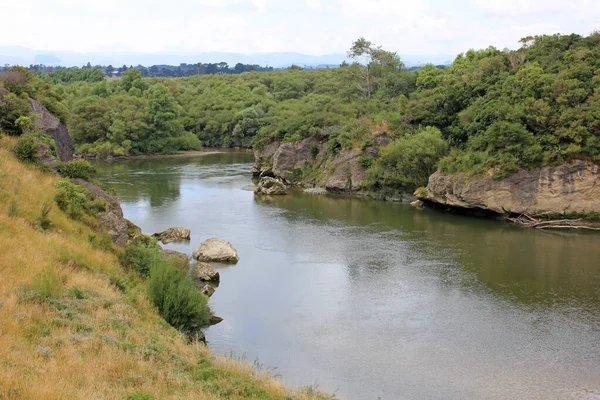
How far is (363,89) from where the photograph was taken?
3083 inches

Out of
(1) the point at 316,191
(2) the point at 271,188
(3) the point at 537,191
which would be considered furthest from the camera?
(1) the point at 316,191

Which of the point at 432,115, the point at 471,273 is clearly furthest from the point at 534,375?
the point at 432,115

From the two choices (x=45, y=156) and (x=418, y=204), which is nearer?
(x=45, y=156)

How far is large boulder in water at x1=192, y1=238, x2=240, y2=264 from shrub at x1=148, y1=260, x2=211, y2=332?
1264cm

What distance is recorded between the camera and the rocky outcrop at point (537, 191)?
153 ft

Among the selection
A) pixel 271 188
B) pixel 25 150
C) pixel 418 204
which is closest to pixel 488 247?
pixel 418 204

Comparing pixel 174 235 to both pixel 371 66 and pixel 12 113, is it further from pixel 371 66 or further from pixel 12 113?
pixel 371 66

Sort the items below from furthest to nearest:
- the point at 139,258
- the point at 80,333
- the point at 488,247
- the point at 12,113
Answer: the point at 488,247 → the point at 12,113 → the point at 139,258 → the point at 80,333

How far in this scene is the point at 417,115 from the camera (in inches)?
2422

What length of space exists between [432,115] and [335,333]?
38951 millimetres

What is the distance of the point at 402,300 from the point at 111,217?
14.8 meters

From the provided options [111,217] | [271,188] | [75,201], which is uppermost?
[75,201]

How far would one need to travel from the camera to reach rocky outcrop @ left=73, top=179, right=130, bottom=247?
93.3ft

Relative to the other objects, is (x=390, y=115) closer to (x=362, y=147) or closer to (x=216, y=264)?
(x=362, y=147)
